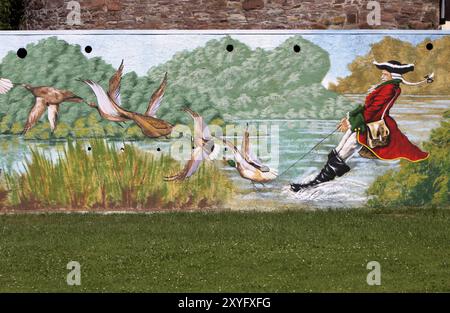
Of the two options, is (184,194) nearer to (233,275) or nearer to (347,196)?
(347,196)

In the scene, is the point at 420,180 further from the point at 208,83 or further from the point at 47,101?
the point at 47,101

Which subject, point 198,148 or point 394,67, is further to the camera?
point 394,67

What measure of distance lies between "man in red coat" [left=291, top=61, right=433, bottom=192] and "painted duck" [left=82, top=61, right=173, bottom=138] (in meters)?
2.12

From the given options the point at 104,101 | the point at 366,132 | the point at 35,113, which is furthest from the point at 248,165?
the point at 35,113

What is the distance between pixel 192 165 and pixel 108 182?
125cm

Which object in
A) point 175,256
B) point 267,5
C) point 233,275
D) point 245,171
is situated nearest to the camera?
point 233,275

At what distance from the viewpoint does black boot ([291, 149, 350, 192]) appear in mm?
14789

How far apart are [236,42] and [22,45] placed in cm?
312

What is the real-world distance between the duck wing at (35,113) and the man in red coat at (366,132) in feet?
12.5

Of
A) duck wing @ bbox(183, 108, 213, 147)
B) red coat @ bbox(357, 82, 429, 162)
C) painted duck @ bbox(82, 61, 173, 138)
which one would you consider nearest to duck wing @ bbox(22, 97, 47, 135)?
painted duck @ bbox(82, 61, 173, 138)

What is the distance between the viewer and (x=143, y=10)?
16.8 metres

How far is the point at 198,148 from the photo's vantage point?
48.4 feet

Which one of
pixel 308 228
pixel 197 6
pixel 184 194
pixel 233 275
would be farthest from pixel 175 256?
pixel 197 6

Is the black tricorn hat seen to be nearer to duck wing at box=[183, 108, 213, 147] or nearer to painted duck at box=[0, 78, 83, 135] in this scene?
duck wing at box=[183, 108, 213, 147]
